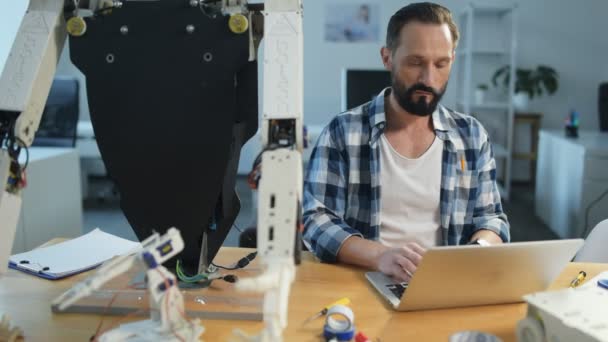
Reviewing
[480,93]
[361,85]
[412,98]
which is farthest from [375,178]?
[480,93]

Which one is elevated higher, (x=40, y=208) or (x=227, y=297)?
(x=227, y=297)

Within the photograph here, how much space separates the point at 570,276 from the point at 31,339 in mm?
1115

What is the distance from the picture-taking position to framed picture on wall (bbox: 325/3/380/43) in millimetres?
5090

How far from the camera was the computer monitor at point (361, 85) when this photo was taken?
3.41 m

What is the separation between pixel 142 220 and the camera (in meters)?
1.11

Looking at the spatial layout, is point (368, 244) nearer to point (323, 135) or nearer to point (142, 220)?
point (323, 135)

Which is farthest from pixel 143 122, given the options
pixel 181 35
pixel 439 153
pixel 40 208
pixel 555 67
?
pixel 555 67

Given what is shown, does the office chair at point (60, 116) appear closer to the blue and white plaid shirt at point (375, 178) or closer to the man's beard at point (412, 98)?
the blue and white plaid shirt at point (375, 178)

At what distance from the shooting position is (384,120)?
149cm

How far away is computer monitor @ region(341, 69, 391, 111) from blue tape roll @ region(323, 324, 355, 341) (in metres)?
2.61

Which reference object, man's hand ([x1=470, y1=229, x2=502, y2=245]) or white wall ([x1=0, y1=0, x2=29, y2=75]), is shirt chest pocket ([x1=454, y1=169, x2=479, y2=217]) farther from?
white wall ([x1=0, y1=0, x2=29, y2=75])

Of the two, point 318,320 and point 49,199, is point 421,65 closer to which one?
point 318,320

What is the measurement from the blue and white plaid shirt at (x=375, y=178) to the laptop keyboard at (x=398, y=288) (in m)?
0.32

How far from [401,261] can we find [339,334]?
0.29 metres
